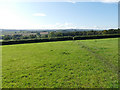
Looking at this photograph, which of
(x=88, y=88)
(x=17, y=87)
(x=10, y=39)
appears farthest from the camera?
(x=10, y=39)

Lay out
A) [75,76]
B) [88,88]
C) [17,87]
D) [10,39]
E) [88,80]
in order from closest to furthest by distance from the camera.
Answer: [88,88]
[17,87]
[88,80]
[75,76]
[10,39]

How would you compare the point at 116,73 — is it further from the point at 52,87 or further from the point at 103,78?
the point at 52,87

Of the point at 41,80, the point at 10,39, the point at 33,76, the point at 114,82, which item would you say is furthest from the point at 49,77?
the point at 10,39

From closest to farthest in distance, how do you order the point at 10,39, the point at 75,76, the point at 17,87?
the point at 17,87, the point at 75,76, the point at 10,39

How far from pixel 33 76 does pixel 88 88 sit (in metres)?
3.67

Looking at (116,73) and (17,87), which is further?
(116,73)

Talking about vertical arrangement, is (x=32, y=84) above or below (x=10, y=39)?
below

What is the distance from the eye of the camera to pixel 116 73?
6574 mm

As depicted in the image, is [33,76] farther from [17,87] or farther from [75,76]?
[75,76]

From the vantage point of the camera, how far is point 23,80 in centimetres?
618

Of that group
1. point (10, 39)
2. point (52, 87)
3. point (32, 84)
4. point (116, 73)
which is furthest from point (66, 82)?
point (10, 39)

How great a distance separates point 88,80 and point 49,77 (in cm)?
246

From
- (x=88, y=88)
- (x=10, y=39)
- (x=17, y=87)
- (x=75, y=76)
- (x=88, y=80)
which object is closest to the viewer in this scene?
(x=88, y=88)

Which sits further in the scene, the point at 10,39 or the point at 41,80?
the point at 10,39
